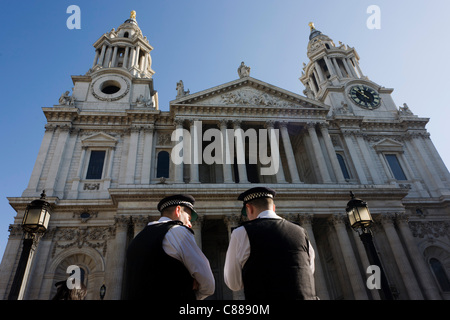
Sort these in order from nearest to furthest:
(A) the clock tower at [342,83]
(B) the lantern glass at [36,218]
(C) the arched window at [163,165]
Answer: (B) the lantern glass at [36,218] → (C) the arched window at [163,165] → (A) the clock tower at [342,83]

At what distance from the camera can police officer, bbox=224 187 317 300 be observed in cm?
336

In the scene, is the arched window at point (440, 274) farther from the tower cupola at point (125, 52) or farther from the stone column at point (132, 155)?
the tower cupola at point (125, 52)

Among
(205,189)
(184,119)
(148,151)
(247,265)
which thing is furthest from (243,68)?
(247,265)

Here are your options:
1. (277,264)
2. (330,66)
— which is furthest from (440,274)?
(330,66)

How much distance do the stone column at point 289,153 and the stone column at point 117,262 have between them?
11.0 metres

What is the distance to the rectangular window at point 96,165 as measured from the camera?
Result: 2125 cm

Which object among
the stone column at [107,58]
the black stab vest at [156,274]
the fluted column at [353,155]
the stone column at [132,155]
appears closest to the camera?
the black stab vest at [156,274]

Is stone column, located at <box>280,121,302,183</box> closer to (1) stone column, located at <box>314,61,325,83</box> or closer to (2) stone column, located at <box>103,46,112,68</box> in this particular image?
(1) stone column, located at <box>314,61,325,83</box>

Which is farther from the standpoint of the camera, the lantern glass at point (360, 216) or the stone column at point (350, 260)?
the stone column at point (350, 260)

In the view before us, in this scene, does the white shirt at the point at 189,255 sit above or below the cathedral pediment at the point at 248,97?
below

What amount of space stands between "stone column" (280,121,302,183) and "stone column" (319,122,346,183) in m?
2.62

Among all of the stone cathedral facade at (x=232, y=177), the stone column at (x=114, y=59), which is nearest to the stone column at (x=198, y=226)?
the stone cathedral facade at (x=232, y=177)

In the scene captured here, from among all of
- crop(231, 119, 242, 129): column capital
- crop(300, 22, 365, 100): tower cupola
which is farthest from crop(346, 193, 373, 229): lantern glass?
crop(300, 22, 365, 100): tower cupola

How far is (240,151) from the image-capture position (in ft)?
68.8
